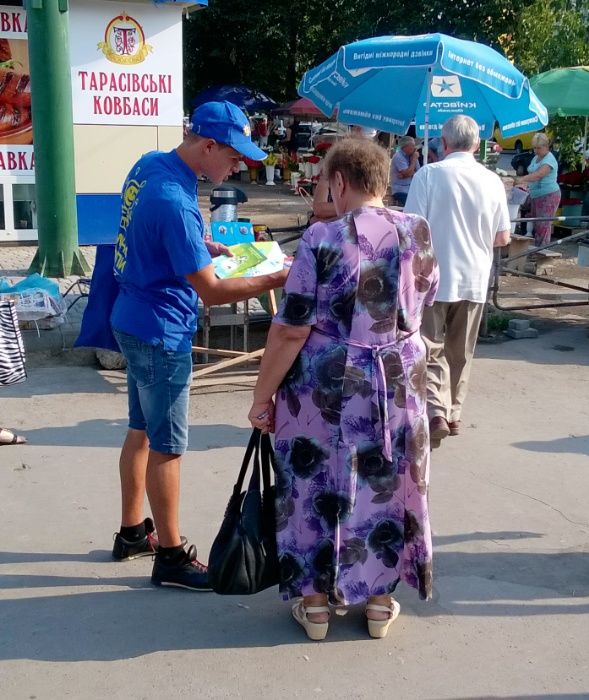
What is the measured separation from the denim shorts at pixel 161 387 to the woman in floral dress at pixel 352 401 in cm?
44

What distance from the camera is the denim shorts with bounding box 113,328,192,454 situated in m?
3.55

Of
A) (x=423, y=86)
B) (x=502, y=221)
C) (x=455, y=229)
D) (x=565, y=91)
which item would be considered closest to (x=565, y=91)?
(x=565, y=91)

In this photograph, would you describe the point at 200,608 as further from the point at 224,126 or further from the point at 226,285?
the point at 224,126

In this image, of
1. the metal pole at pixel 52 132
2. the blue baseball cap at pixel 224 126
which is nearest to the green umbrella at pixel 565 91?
the metal pole at pixel 52 132

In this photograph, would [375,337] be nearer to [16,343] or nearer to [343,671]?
[343,671]

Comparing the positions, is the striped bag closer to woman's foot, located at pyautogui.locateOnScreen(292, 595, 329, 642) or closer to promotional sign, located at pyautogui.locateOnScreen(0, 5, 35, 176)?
woman's foot, located at pyautogui.locateOnScreen(292, 595, 329, 642)

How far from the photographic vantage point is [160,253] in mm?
3473

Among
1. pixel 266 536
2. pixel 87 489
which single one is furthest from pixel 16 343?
pixel 266 536

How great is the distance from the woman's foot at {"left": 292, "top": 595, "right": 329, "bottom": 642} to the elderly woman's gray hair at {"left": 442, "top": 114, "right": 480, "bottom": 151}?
3.04m

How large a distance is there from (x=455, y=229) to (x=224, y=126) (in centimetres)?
222

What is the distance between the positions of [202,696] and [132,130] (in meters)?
8.38

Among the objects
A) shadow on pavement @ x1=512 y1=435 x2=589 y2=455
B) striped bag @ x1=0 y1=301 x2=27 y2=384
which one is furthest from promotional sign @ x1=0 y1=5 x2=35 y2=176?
shadow on pavement @ x1=512 y1=435 x2=589 y2=455

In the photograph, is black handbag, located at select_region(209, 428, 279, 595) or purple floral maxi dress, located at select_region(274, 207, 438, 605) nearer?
purple floral maxi dress, located at select_region(274, 207, 438, 605)

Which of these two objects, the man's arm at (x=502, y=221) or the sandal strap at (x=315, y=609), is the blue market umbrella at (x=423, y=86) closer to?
the man's arm at (x=502, y=221)
